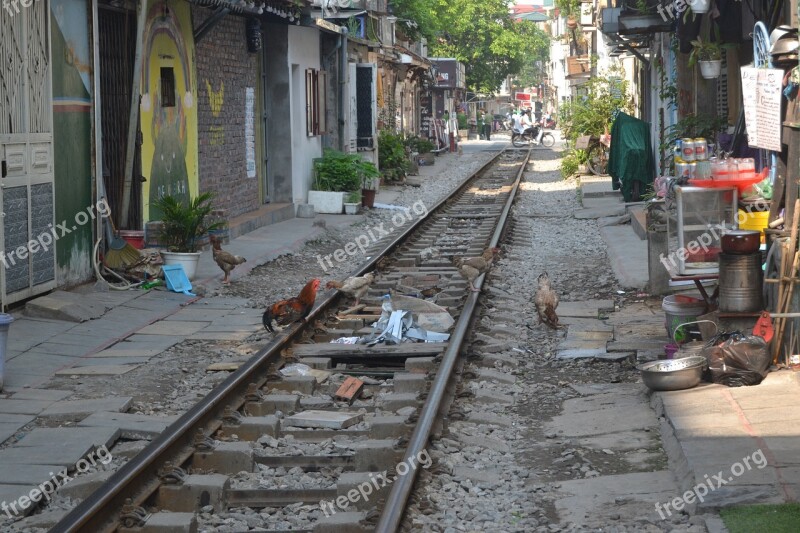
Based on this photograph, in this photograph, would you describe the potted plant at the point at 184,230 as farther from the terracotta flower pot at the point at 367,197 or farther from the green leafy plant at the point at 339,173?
the terracotta flower pot at the point at 367,197

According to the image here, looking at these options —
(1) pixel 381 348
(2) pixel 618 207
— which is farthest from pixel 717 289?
(2) pixel 618 207

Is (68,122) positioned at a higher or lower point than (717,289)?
higher

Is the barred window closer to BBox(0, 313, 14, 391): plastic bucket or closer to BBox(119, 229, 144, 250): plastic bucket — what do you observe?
BBox(119, 229, 144, 250): plastic bucket

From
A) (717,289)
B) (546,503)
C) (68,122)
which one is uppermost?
(68,122)

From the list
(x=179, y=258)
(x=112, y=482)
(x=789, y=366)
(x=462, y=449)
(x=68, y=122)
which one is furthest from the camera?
(x=179, y=258)

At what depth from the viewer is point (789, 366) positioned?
25.9 ft

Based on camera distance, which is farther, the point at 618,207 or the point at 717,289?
the point at 618,207

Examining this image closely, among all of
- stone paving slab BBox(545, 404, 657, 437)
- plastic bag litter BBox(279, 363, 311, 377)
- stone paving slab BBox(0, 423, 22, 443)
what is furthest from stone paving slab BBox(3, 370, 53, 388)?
stone paving slab BBox(545, 404, 657, 437)

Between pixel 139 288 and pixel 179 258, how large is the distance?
0.64m

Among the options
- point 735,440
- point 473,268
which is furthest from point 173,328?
point 735,440

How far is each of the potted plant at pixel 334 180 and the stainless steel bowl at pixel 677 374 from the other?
589 inches

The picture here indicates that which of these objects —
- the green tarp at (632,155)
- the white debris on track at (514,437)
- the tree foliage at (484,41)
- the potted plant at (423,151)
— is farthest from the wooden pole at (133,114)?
the tree foliage at (484,41)

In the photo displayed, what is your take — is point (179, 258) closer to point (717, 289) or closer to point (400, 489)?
point (717, 289)

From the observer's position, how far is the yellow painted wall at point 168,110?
1485 centimetres
